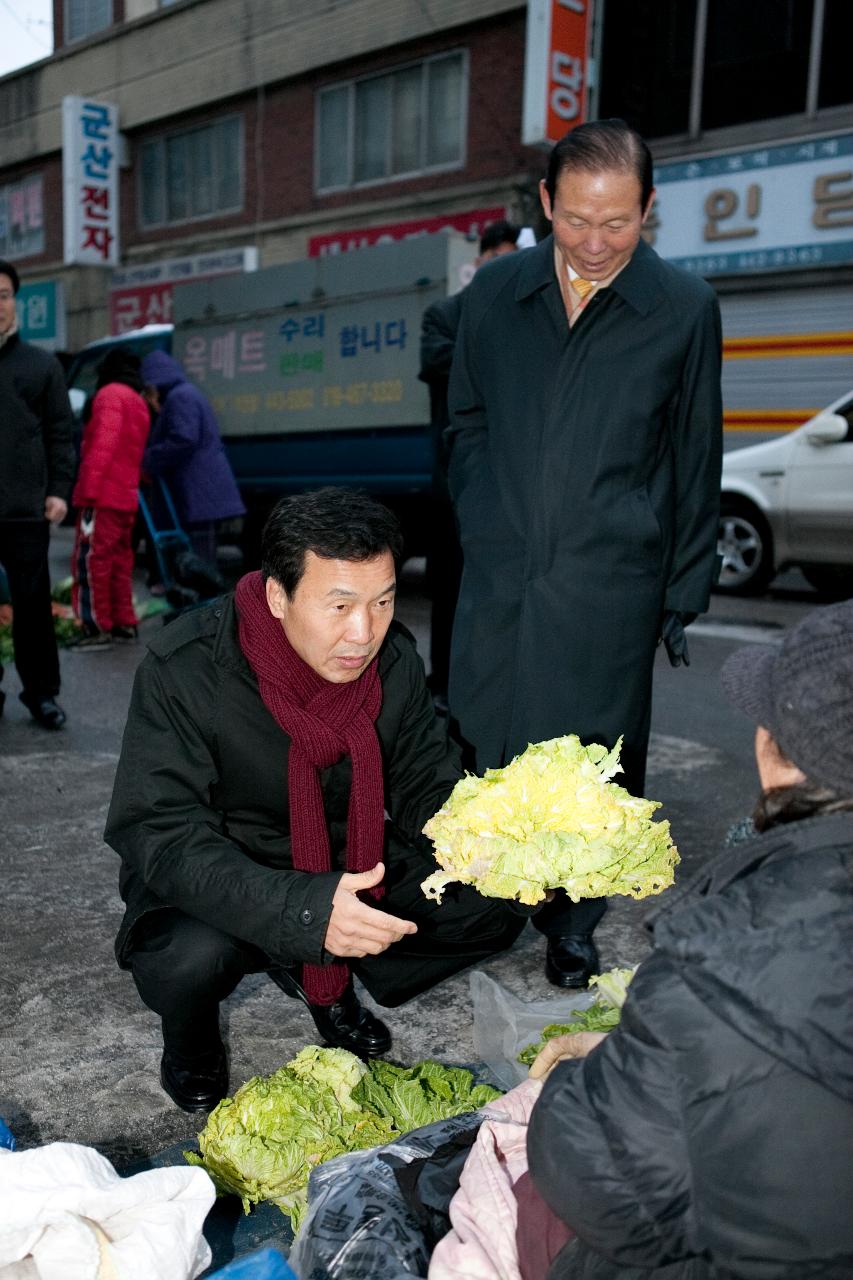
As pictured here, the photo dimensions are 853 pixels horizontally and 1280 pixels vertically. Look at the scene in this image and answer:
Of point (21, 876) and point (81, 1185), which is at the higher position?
point (81, 1185)

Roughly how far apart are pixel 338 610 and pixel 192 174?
21.3 m

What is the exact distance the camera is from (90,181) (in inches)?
864

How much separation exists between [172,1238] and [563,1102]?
0.76m

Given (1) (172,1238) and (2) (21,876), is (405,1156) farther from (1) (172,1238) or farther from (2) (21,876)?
(2) (21,876)

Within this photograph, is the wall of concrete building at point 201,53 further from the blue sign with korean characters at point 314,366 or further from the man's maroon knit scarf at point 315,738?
the man's maroon knit scarf at point 315,738

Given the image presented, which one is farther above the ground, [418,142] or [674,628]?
[418,142]

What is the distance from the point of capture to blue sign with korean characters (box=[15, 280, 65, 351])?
80.2ft

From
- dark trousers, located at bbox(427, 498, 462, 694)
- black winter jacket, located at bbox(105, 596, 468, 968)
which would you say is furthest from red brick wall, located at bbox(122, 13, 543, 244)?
black winter jacket, located at bbox(105, 596, 468, 968)

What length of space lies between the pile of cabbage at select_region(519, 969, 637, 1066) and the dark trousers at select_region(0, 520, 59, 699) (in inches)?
158

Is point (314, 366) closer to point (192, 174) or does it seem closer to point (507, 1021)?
point (507, 1021)

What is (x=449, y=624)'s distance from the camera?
20.1 ft

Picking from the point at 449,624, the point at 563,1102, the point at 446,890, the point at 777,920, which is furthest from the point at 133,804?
the point at 449,624

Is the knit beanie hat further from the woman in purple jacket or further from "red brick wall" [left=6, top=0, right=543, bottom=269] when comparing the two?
"red brick wall" [left=6, top=0, right=543, bottom=269]

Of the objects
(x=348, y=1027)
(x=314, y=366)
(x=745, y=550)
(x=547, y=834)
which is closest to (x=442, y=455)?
(x=348, y=1027)
